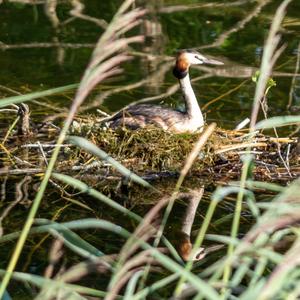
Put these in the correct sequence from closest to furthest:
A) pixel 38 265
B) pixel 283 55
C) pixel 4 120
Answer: pixel 38 265 → pixel 4 120 → pixel 283 55

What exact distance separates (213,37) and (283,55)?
0.94 meters

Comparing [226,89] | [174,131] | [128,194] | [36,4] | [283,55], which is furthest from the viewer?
[36,4]

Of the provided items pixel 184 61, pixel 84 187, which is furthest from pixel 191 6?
pixel 84 187

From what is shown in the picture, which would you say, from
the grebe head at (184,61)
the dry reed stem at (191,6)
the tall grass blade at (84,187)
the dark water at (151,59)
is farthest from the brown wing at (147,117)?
the dry reed stem at (191,6)

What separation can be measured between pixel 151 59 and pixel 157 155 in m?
3.15

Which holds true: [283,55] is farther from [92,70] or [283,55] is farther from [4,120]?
[92,70]

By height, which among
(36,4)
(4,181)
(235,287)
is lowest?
(36,4)

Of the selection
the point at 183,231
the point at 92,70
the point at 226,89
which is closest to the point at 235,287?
the point at 92,70

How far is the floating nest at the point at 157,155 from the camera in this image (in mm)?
6961

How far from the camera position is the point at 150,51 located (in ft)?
33.9

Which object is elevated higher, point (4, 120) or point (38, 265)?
point (38, 265)

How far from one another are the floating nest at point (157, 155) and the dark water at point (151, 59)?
19 cm

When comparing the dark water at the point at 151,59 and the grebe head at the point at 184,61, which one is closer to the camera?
the grebe head at the point at 184,61

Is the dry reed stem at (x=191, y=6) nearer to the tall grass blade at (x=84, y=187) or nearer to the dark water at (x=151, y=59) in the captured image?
the dark water at (x=151, y=59)
